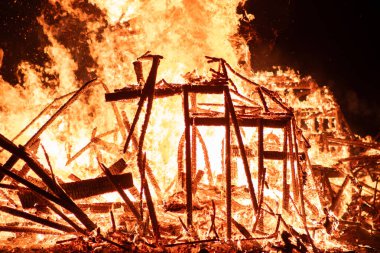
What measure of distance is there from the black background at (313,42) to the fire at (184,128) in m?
1.81

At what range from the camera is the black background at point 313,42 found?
15336 millimetres

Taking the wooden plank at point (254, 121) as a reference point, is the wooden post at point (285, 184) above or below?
below

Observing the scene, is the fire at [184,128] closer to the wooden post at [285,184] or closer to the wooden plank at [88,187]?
the wooden post at [285,184]

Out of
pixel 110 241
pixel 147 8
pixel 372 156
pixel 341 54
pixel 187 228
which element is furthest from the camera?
pixel 341 54

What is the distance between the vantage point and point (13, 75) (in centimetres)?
1531

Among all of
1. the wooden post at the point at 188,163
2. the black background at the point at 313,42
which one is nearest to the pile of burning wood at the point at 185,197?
the wooden post at the point at 188,163

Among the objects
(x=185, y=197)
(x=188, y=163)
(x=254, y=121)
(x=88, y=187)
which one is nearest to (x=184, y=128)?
(x=188, y=163)

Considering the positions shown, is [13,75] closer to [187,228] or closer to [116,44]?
[116,44]

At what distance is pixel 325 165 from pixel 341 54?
1499cm

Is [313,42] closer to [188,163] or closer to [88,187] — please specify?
[188,163]

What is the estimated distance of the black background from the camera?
15.3 meters

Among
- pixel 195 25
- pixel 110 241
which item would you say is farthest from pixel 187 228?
pixel 195 25

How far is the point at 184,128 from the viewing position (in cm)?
563

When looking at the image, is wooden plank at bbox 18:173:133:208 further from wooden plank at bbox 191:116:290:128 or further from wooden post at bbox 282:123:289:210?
wooden post at bbox 282:123:289:210
